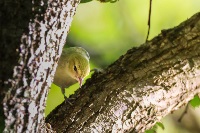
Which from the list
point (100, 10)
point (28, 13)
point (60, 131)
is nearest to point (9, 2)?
point (28, 13)

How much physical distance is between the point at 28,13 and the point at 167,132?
1963 millimetres

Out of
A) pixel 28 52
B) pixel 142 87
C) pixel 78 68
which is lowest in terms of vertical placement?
pixel 28 52

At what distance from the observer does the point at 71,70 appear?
171 cm

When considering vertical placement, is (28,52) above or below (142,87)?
below

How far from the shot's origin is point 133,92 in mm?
1227

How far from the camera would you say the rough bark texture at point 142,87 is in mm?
1188

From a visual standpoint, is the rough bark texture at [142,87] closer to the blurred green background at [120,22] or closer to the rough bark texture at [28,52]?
the rough bark texture at [28,52]

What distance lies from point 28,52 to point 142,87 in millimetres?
524

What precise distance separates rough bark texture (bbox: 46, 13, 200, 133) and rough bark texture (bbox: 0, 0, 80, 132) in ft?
1.11

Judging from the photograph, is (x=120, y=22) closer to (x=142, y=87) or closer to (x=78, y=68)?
(x=78, y=68)

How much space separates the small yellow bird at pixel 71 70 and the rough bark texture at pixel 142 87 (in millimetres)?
380

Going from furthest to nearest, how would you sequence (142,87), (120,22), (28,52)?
(120,22)
(142,87)
(28,52)

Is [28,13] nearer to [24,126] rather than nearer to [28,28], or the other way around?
[28,28]

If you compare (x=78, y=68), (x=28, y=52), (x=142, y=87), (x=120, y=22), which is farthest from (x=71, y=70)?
(x=28, y=52)
